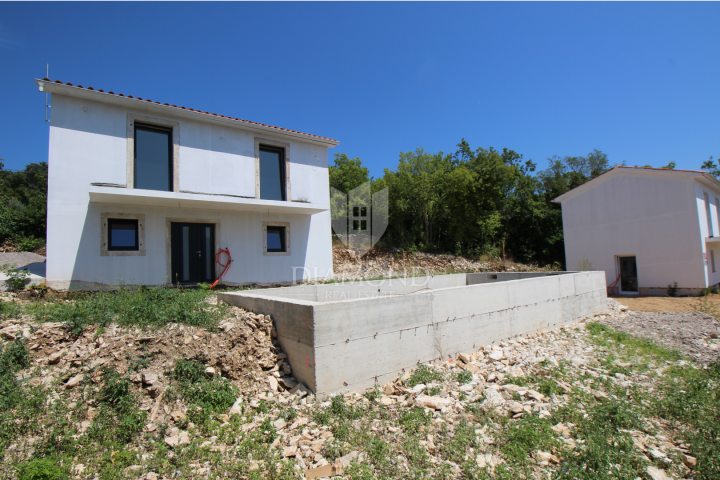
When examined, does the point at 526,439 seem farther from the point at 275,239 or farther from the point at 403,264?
the point at 403,264

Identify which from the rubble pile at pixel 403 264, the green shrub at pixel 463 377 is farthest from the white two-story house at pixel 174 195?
the green shrub at pixel 463 377

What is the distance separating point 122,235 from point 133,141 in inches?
98.8

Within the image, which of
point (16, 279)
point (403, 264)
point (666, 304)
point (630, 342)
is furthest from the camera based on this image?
point (403, 264)

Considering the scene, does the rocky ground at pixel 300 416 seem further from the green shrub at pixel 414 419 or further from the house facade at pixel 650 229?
the house facade at pixel 650 229

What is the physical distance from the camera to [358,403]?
4473 mm

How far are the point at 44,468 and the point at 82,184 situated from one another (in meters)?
7.65

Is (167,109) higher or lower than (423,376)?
higher

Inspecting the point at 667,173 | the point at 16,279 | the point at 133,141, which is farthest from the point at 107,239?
the point at 667,173

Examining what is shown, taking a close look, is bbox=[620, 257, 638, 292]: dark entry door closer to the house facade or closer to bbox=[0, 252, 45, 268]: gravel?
the house facade

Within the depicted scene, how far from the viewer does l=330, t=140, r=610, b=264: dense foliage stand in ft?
69.0

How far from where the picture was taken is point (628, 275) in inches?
631

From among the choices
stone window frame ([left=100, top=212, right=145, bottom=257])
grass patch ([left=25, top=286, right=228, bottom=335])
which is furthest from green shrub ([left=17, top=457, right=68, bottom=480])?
stone window frame ([left=100, top=212, right=145, bottom=257])

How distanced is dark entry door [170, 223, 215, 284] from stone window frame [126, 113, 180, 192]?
4.09 ft
